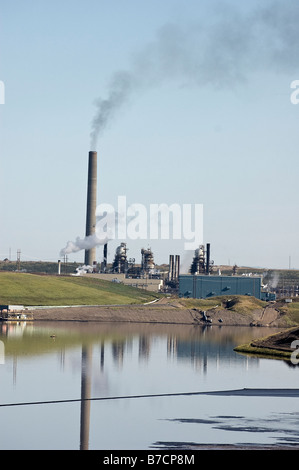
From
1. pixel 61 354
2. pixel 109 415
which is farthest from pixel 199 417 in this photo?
pixel 61 354

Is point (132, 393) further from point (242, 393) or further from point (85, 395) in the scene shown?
point (242, 393)

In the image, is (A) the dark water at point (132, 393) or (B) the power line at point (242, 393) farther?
(B) the power line at point (242, 393)

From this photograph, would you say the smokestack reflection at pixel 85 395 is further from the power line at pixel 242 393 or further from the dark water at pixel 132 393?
the power line at pixel 242 393

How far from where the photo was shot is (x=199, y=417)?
205 feet

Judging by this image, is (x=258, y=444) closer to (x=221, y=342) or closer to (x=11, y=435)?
(x=11, y=435)

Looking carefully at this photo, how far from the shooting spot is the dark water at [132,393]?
5462cm

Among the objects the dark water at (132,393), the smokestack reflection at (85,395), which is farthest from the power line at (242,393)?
the smokestack reflection at (85,395)

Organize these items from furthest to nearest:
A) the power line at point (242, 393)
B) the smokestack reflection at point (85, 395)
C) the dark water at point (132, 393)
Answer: the power line at point (242, 393) < the dark water at point (132, 393) < the smokestack reflection at point (85, 395)

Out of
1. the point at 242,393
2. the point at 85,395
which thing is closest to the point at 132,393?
the point at 85,395

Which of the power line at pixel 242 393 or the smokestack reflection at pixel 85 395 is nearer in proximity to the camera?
the smokestack reflection at pixel 85 395

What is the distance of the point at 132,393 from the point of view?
7444 centimetres

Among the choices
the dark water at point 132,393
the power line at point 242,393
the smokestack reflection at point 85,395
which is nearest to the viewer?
the smokestack reflection at point 85,395
